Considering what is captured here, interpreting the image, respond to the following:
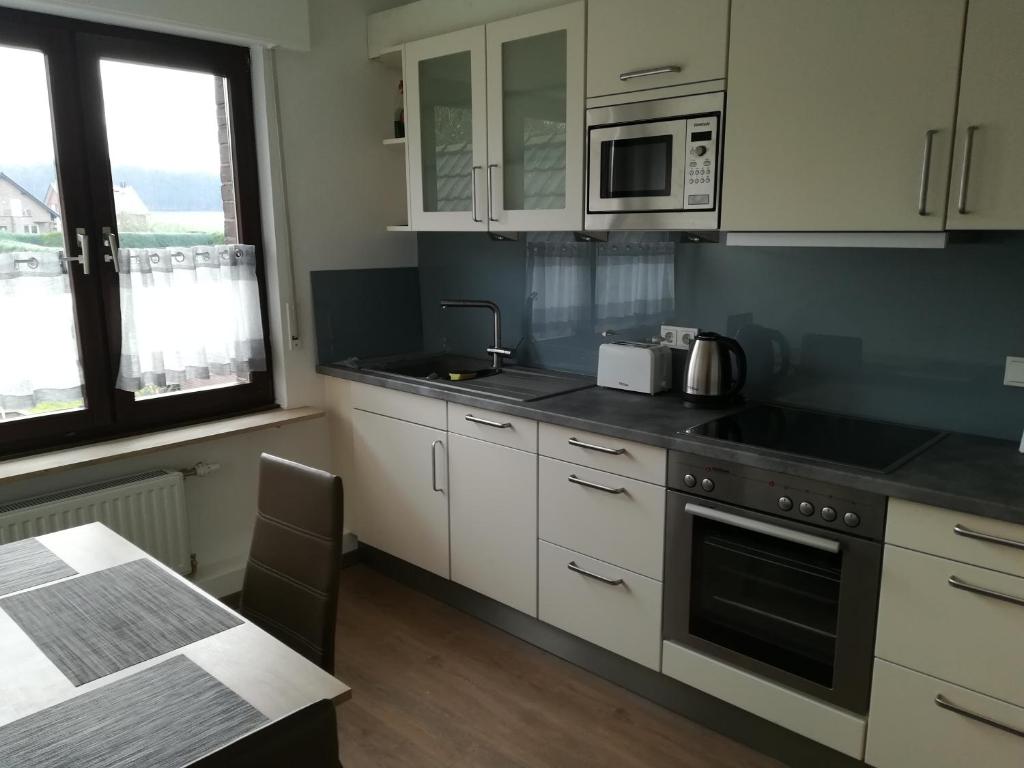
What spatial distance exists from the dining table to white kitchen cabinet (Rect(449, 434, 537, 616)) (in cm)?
127

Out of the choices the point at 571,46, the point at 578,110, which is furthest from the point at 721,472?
the point at 571,46

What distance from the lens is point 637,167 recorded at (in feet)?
7.91

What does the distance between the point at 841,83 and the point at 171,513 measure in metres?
2.60

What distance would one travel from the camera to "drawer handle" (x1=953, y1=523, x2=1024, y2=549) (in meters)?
1.63

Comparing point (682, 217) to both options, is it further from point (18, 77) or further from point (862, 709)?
A: point (18, 77)

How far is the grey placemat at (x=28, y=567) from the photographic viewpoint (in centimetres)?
160

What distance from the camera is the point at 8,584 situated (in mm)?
1590

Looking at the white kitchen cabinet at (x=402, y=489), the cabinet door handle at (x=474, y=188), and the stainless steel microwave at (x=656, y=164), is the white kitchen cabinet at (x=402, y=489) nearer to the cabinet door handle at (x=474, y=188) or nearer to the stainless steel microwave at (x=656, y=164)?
the cabinet door handle at (x=474, y=188)

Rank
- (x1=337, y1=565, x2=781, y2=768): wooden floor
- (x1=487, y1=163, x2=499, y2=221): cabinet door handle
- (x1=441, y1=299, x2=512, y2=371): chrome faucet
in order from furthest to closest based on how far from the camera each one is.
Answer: (x1=441, y1=299, x2=512, y2=371): chrome faucet < (x1=487, y1=163, x2=499, y2=221): cabinet door handle < (x1=337, y1=565, x2=781, y2=768): wooden floor

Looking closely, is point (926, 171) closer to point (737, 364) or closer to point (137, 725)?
point (737, 364)

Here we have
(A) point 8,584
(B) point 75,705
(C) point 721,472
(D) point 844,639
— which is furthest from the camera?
(C) point 721,472

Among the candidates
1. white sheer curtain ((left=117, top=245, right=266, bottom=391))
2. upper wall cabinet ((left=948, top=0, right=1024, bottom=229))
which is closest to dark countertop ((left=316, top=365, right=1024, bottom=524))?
upper wall cabinet ((left=948, top=0, right=1024, bottom=229))

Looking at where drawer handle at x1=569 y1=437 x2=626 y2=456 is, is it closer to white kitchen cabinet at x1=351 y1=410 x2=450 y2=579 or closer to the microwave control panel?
white kitchen cabinet at x1=351 y1=410 x2=450 y2=579

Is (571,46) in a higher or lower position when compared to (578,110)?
higher
